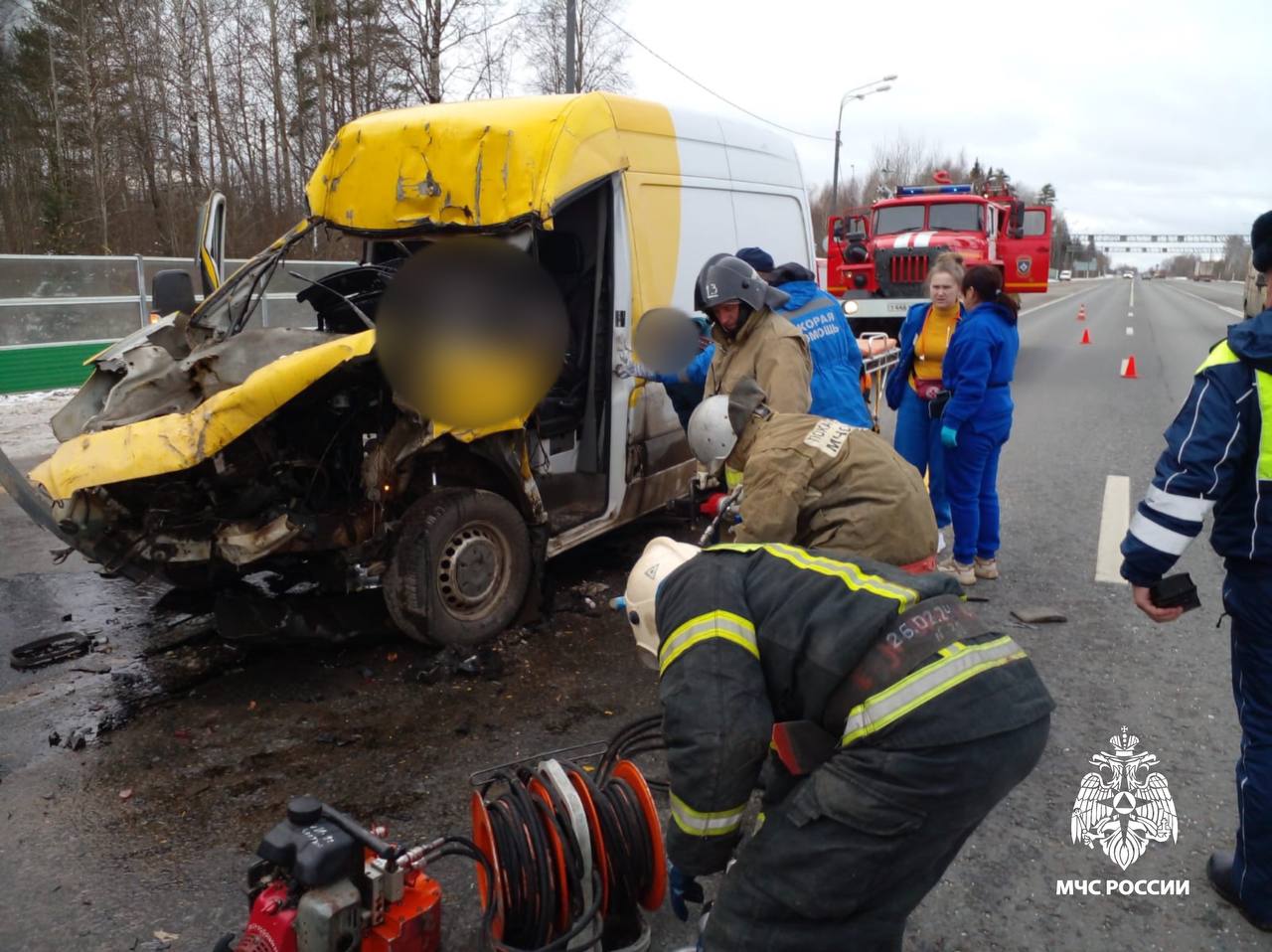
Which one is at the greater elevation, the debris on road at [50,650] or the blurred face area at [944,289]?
the blurred face area at [944,289]

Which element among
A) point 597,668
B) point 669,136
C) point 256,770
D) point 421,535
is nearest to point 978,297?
point 669,136

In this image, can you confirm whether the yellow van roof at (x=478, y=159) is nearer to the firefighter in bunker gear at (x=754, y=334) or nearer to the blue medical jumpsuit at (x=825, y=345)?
the firefighter in bunker gear at (x=754, y=334)

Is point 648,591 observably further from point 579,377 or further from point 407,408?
point 579,377

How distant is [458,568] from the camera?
4.30m

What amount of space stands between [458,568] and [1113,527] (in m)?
4.75

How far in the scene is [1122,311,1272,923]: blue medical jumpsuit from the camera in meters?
2.45

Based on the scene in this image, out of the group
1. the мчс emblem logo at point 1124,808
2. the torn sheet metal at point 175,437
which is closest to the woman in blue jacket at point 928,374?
the мчс emblem logo at point 1124,808

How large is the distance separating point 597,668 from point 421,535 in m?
1.01

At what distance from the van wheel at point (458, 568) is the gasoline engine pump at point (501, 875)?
1.74 meters

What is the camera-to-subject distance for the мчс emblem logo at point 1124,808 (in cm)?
310

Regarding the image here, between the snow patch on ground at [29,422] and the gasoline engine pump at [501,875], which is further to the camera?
the snow patch on ground at [29,422]

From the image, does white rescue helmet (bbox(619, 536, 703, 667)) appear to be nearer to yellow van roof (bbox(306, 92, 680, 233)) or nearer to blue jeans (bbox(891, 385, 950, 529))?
yellow van roof (bbox(306, 92, 680, 233))

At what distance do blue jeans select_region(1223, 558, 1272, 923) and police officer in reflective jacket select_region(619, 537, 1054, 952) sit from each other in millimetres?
1099

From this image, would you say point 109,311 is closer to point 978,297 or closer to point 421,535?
point 421,535
